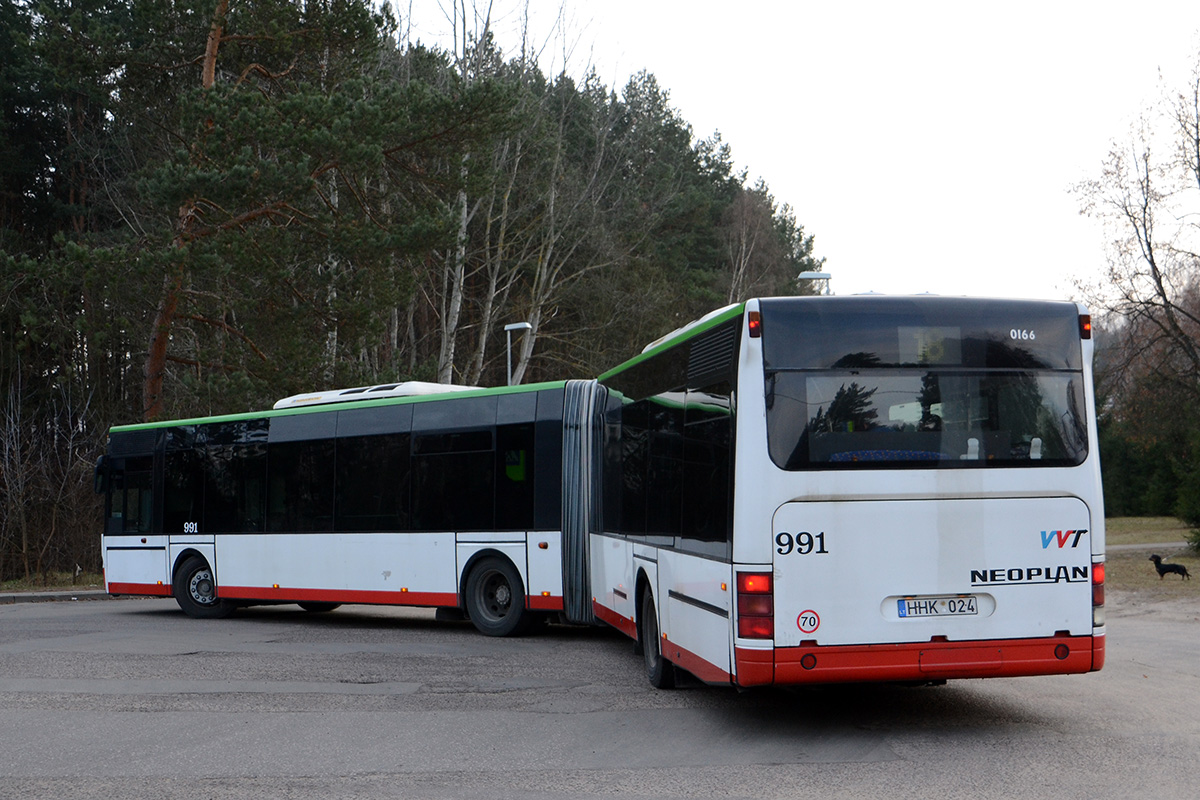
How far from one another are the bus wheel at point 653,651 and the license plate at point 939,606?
2719mm

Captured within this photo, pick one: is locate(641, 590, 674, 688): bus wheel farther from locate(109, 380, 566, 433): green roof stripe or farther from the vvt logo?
locate(109, 380, 566, 433): green roof stripe

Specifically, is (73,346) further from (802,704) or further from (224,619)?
(802,704)

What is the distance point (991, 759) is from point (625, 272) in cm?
3907

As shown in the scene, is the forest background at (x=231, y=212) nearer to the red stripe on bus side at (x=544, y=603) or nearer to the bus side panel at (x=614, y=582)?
the red stripe on bus side at (x=544, y=603)

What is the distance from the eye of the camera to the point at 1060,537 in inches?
317

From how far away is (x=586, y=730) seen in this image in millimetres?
8727

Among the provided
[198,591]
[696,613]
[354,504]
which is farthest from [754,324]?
[198,591]

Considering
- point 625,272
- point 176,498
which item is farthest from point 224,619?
point 625,272

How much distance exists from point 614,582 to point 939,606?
4675 millimetres

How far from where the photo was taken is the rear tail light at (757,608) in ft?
25.4

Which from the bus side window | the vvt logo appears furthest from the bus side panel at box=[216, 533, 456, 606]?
the vvt logo

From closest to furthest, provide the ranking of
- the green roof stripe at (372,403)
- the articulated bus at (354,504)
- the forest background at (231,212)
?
the articulated bus at (354,504)
the green roof stripe at (372,403)
the forest background at (231,212)

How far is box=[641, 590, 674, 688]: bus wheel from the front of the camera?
34.0 ft

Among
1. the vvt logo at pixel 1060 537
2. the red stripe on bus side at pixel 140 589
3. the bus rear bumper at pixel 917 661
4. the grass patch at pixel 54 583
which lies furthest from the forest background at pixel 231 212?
the vvt logo at pixel 1060 537
